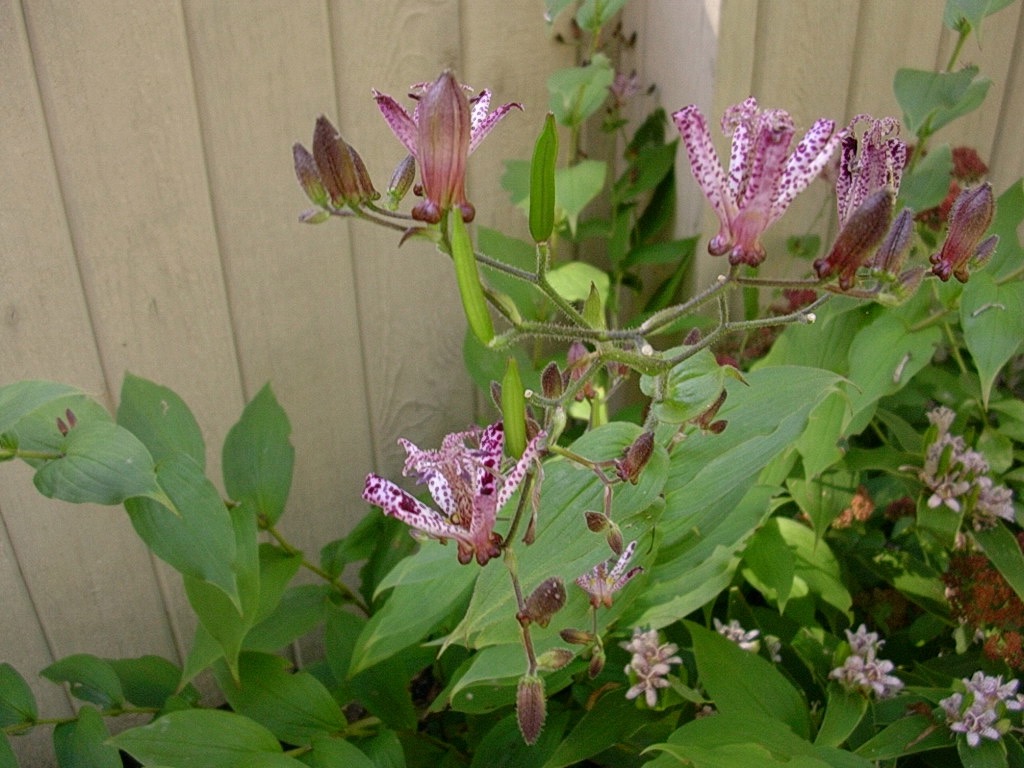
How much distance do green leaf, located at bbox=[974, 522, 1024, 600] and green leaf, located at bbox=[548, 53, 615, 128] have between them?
748mm

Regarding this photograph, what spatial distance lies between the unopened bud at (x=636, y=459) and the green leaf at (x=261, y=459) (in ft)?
2.03

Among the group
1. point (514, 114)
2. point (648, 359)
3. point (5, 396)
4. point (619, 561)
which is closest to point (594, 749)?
point (619, 561)

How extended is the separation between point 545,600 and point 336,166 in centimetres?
33

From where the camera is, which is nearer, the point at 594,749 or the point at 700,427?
the point at 700,427

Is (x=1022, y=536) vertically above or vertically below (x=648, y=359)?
below

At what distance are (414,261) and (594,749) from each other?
77 centimetres

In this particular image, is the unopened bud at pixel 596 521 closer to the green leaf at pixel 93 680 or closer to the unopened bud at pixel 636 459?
the unopened bud at pixel 636 459

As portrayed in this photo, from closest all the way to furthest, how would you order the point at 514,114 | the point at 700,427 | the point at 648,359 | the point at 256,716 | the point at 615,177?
the point at 648,359
the point at 700,427
the point at 256,716
the point at 514,114
the point at 615,177

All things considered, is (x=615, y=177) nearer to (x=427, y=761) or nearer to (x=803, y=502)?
(x=803, y=502)

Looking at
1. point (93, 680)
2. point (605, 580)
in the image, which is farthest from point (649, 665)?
point (93, 680)

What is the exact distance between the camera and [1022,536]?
112 cm

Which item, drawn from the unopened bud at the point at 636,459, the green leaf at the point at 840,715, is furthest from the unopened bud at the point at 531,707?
the green leaf at the point at 840,715

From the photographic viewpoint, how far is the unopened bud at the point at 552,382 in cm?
71

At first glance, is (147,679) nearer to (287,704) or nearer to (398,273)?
(287,704)
